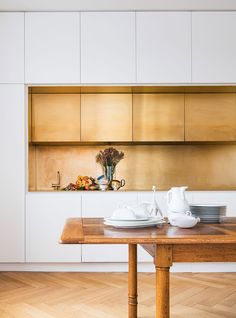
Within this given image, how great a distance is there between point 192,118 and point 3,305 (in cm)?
290

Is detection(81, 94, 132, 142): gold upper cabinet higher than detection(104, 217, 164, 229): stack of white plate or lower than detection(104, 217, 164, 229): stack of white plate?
higher

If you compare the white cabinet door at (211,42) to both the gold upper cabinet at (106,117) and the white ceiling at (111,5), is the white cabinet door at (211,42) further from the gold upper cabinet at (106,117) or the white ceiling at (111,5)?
the gold upper cabinet at (106,117)

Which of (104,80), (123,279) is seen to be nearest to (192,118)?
(104,80)

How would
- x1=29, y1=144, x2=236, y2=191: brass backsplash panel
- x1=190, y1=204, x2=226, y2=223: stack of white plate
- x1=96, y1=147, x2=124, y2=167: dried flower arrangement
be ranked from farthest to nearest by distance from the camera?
1. x1=29, y1=144, x2=236, y2=191: brass backsplash panel
2. x1=96, y1=147, x2=124, y2=167: dried flower arrangement
3. x1=190, y1=204, x2=226, y2=223: stack of white plate

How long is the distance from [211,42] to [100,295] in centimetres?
261

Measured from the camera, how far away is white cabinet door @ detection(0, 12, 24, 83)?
3990mm

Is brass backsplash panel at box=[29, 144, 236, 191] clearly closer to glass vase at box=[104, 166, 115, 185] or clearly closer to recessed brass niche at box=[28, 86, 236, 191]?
recessed brass niche at box=[28, 86, 236, 191]

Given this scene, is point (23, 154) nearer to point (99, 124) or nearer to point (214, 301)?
point (99, 124)

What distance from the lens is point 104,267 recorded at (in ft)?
13.0

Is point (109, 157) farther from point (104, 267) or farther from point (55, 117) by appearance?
point (104, 267)

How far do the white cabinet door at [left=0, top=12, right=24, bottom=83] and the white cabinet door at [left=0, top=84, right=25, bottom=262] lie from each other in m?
0.11

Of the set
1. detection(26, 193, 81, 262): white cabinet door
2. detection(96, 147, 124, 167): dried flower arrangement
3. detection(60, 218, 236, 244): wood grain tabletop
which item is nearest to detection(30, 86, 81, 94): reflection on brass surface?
detection(96, 147, 124, 167): dried flower arrangement

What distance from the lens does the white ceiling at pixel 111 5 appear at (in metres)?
3.83

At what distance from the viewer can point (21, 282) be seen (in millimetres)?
3586
